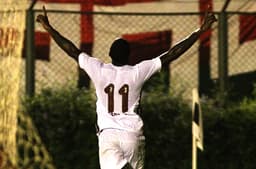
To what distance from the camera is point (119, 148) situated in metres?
9.38

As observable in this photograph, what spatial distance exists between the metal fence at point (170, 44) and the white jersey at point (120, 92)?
5068 millimetres

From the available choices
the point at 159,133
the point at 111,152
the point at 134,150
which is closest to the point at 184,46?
the point at 134,150

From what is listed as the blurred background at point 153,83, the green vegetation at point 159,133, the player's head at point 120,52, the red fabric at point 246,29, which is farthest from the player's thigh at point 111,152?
the red fabric at point 246,29

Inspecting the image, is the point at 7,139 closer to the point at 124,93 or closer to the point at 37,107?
the point at 37,107

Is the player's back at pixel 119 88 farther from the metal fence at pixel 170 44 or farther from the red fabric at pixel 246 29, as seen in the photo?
the red fabric at pixel 246 29

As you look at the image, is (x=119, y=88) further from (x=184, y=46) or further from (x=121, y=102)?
(x=184, y=46)

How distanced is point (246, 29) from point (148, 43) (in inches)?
49.3

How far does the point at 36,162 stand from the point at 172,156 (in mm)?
1594

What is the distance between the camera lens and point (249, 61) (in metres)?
14.9

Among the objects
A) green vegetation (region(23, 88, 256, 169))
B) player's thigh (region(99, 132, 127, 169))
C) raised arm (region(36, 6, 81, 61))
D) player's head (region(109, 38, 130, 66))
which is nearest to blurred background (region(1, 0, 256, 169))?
green vegetation (region(23, 88, 256, 169))

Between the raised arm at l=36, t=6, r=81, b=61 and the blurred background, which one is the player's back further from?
the blurred background

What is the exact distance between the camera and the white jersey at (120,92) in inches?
371

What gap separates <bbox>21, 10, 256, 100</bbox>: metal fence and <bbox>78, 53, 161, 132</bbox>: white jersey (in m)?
5.07

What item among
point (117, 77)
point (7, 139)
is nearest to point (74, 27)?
point (7, 139)
